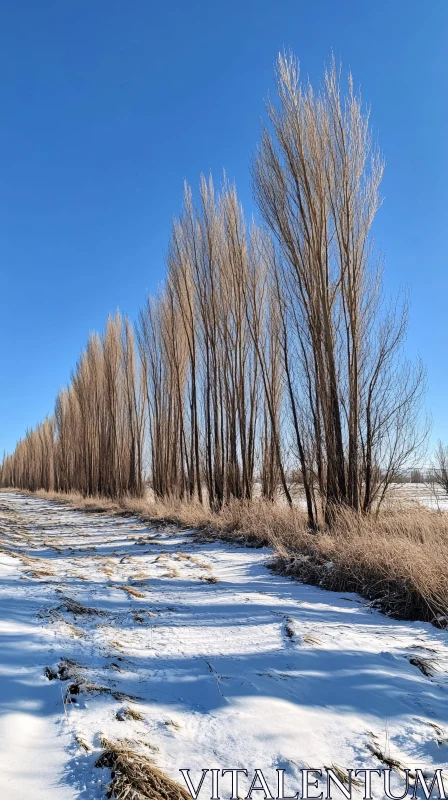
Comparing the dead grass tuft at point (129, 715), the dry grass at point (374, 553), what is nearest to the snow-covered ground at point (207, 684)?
the dead grass tuft at point (129, 715)

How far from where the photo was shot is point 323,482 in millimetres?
6871

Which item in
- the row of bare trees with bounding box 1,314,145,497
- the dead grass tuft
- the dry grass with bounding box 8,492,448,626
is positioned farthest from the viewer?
the row of bare trees with bounding box 1,314,145,497

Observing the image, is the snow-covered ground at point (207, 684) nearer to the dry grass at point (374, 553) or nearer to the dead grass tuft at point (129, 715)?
the dead grass tuft at point (129, 715)

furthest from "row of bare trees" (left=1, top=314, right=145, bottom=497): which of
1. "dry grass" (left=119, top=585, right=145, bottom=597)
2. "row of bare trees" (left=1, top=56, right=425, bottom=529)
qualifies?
"dry grass" (left=119, top=585, right=145, bottom=597)

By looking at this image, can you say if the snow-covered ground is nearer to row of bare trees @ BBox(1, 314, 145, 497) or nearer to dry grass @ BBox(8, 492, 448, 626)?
dry grass @ BBox(8, 492, 448, 626)

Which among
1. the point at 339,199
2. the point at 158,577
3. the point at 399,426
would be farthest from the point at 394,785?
the point at 339,199

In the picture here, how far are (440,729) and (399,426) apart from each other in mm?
5028

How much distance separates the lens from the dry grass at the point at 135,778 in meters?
1.27

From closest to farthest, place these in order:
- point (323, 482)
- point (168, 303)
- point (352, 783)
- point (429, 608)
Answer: point (352, 783), point (429, 608), point (323, 482), point (168, 303)

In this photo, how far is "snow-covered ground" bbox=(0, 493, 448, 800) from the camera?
1.49m

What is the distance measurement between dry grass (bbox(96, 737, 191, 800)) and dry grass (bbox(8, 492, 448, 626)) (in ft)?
7.98

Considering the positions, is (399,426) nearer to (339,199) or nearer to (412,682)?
(339,199)

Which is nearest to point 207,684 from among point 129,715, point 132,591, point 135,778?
point 129,715

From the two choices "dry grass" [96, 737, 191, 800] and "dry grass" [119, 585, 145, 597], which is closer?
"dry grass" [96, 737, 191, 800]
